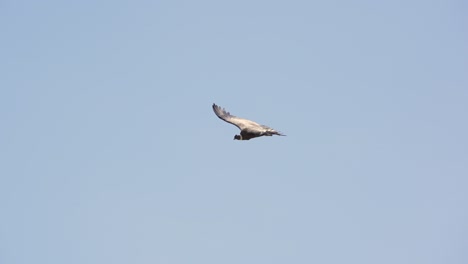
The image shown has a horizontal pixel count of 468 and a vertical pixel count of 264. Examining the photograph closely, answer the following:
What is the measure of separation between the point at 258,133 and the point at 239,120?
3.65 meters

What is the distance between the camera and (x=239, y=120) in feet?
224

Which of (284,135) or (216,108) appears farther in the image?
(216,108)

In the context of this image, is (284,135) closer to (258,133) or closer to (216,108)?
(258,133)

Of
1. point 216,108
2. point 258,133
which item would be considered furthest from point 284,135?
point 216,108

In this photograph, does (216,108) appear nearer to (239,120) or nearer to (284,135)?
(239,120)

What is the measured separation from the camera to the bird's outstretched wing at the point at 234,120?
66500 mm

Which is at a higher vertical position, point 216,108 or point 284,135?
point 216,108

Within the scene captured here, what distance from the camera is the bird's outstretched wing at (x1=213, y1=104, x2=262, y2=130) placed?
6650 centimetres

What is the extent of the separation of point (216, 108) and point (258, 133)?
6.40 metres

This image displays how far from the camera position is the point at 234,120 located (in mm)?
68438

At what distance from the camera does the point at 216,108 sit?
70125 mm

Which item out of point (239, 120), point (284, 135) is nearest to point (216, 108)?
point (239, 120)

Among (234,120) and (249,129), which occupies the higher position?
(234,120)

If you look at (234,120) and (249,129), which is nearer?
(249,129)
